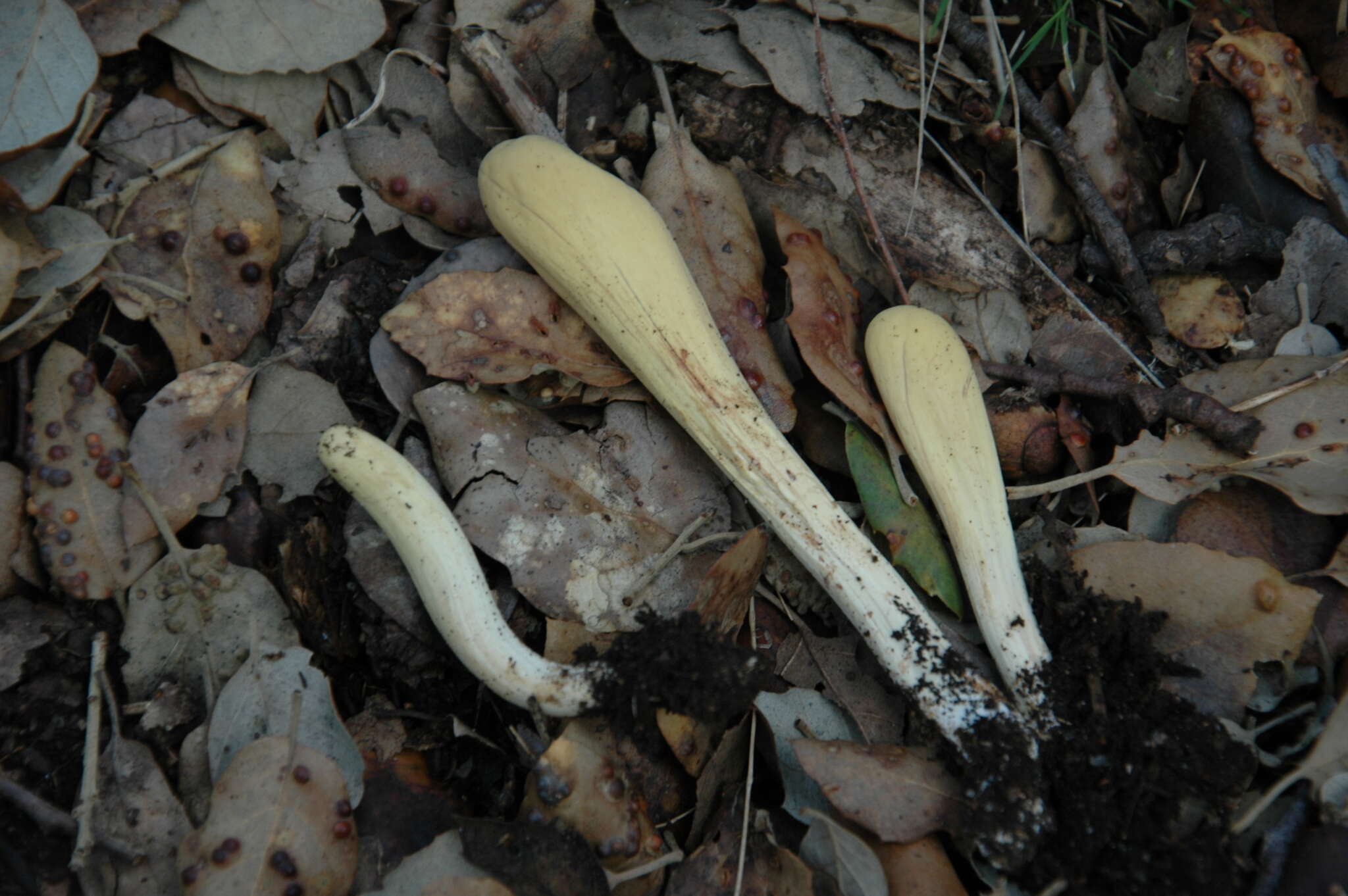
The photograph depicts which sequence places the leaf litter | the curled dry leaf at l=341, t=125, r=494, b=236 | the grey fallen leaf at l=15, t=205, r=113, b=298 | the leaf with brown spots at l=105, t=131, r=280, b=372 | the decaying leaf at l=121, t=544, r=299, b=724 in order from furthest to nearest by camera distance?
the curled dry leaf at l=341, t=125, r=494, b=236
the leaf with brown spots at l=105, t=131, r=280, b=372
the grey fallen leaf at l=15, t=205, r=113, b=298
the decaying leaf at l=121, t=544, r=299, b=724
the leaf litter

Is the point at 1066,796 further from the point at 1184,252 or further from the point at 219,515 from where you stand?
the point at 219,515

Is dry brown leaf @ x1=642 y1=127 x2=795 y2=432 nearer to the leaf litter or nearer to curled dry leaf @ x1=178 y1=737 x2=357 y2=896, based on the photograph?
the leaf litter

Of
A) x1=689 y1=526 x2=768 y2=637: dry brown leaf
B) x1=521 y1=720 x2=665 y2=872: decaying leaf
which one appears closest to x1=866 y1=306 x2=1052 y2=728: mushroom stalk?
x1=689 y1=526 x2=768 y2=637: dry brown leaf

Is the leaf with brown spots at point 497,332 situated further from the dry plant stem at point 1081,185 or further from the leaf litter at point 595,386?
the dry plant stem at point 1081,185

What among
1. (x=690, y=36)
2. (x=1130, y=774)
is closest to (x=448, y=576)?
(x=1130, y=774)

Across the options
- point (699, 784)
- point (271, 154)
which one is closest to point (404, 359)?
point (271, 154)
